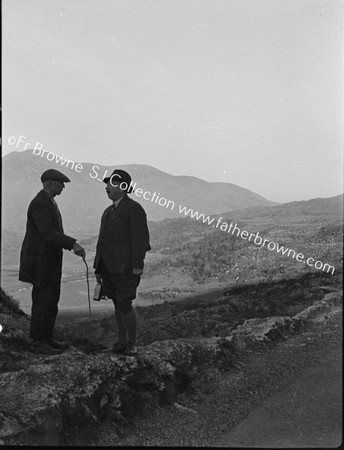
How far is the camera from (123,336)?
3.75m

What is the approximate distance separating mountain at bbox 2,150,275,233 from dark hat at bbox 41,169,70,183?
0.37 ft

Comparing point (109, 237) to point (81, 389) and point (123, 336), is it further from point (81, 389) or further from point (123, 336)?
point (81, 389)

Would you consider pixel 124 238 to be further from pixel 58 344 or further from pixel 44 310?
pixel 58 344

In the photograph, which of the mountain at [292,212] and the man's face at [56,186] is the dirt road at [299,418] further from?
the man's face at [56,186]

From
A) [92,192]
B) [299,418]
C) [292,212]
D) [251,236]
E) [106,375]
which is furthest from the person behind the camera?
[292,212]

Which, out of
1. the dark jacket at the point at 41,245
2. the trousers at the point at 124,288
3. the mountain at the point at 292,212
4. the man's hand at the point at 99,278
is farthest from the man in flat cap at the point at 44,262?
the mountain at the point at 292,212

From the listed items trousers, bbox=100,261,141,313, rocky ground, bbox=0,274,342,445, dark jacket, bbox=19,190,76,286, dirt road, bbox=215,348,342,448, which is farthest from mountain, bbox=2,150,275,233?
dirt road, bbox=215,348,342,448

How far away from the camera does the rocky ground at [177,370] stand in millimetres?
2898

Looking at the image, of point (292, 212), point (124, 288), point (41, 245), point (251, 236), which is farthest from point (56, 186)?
point (292, 212)

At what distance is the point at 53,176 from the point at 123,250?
0.92m

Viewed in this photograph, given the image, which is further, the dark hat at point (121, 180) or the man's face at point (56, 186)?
the man's face at point (56, 186)

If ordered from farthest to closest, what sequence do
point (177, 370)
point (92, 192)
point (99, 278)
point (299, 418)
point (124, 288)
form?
1. point (92, 192)
2. point (99, 278)
3. point (124, 288)
4. point (177, 370)
5. point (299, 418)

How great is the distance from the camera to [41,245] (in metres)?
3.73

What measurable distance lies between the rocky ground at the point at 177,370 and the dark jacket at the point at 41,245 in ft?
1.87
